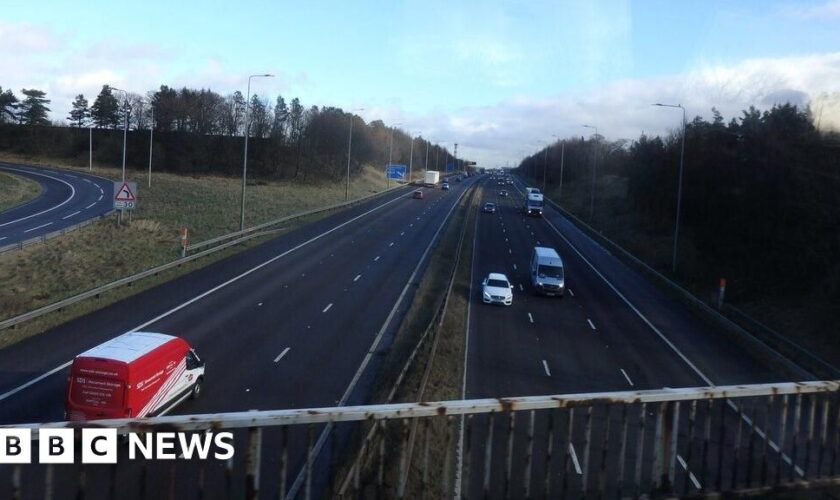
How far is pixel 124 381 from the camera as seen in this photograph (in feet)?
42.0

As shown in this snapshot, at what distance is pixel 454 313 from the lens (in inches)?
1120

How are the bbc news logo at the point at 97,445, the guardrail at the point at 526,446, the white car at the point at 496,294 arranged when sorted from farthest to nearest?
the white car at the point at 496,294 → the guardrail at the point at 526,446 → the bbc news logo at the point at 97,445

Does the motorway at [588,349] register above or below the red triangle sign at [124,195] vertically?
below

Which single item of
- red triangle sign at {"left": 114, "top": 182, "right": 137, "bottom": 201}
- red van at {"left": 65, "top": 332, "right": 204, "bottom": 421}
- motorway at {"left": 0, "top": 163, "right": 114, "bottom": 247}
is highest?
red triangle sign at {"left": 114, "top": 182, "right": 137, "bottom": 201}

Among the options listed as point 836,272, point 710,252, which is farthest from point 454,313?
point 710,252

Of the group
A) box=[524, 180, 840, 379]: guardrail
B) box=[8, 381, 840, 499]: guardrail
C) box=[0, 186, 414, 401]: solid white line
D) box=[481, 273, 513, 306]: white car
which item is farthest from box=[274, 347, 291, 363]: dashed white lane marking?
box=[524, 180, 840, 379]: guardrail

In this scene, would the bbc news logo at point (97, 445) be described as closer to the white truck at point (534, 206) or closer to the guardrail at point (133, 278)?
the guardrail at point (133, 278)

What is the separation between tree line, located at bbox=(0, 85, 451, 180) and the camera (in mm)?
105375

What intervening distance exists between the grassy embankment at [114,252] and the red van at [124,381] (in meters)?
7.21

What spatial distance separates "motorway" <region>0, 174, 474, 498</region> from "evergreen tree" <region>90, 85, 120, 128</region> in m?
86.3

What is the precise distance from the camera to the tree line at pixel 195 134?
10538 cm

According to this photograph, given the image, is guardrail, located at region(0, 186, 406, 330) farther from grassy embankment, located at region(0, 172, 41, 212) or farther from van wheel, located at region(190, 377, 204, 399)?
grassy embankment, located at region(0, 172, 41, 212)

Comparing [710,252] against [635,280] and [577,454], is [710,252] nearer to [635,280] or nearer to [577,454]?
[635,280]

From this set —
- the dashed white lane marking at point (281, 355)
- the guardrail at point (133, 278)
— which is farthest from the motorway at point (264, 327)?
the guardrail at point (133, 278)
